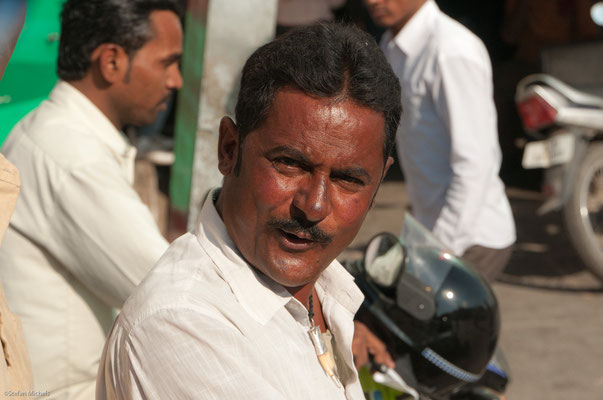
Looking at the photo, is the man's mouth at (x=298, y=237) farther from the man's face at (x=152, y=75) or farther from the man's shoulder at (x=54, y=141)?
the man's face at (x=152, y=75)

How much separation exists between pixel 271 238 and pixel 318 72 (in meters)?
0.29

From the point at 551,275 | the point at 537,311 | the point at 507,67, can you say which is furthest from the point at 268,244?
the point at 507,67

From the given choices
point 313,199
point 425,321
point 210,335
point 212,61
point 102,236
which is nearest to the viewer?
point 210,335

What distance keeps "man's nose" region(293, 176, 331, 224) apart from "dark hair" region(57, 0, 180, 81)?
1.35m

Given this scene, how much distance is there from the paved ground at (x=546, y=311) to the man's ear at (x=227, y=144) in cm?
313

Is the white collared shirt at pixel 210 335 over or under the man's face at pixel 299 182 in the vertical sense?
under

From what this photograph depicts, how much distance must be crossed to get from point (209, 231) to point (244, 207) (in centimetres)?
8

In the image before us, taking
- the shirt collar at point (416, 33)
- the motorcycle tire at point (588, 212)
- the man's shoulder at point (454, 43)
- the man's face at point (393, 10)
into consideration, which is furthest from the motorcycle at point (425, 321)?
the motorcycle tire at point (588, 212)

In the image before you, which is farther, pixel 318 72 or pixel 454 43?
pixel 454 43

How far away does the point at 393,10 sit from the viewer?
342 cm

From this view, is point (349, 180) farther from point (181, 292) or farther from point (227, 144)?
point (181, 292)

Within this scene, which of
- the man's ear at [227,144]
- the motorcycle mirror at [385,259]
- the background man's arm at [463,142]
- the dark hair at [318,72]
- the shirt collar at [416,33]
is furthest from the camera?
the shirt collar at [416,33]

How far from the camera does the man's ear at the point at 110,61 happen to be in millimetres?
2467

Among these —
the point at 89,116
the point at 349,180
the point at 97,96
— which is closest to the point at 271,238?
the point at 349,180
